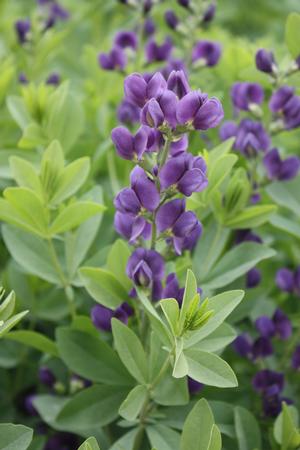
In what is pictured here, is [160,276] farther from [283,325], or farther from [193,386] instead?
[283,325]

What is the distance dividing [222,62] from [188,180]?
2.97 ft

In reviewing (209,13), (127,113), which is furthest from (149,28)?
(127,113)

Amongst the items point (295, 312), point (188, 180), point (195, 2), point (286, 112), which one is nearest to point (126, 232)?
point (188, 180)

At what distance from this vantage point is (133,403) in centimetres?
101

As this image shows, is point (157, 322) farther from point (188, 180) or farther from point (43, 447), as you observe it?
point (43, 447)

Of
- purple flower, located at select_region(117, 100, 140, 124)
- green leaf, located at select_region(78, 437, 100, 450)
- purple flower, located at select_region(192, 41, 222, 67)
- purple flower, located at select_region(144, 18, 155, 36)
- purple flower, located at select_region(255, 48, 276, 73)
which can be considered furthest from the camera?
purple flower, located at select_region(144, 18, 155, 36)

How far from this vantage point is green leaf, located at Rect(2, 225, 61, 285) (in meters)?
1.25

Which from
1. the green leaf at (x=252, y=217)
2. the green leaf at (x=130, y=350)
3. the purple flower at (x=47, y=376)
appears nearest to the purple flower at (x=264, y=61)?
the green leaf at (x=252, y=217)

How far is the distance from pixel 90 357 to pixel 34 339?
0.33ft

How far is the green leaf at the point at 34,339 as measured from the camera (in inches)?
45.8

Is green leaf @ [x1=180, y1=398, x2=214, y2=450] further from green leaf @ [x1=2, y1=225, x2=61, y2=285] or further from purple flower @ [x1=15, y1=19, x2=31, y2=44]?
purple flower @ [x1=15, y1=19, x2=31, y2=44]

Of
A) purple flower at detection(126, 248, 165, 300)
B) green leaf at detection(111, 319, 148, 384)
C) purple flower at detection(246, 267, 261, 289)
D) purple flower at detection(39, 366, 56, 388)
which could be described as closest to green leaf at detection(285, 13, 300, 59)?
purple flower at detection(246, 267, 261, 289)

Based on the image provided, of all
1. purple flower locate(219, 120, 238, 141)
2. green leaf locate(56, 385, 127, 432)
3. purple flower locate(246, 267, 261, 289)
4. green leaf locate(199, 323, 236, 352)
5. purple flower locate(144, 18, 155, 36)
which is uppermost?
purple flower locate(219, 120, 238, 141)

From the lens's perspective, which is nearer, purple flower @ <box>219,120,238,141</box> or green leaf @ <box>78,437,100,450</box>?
green leaf @ <box>78,437,100,450</box>
